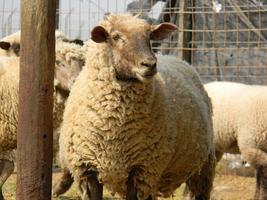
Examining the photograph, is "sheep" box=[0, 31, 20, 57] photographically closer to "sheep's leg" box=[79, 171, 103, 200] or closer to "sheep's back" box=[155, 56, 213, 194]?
"sheep's back" box=[155, 56, 213, 194]

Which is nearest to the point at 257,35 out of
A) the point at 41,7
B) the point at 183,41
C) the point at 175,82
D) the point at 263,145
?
the point at 183,41

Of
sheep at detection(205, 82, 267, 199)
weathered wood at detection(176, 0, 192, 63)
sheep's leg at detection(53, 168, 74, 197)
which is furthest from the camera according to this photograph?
weathered wood at detection(176, 0, 192, 63)

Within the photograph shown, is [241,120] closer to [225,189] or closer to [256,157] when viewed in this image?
[256,157]

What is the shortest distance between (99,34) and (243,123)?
5.34 m

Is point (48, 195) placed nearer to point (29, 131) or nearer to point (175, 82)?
point (29, 131)

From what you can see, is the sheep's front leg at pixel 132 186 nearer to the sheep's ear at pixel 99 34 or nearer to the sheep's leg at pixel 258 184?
the sheep's ear at pixel 99 34

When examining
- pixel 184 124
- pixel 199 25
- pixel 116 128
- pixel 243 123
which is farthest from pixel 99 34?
pixel 199 25

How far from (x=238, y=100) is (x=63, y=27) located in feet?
10.5

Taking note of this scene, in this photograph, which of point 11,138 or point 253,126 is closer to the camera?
point 11,138

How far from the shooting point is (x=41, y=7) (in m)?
4.20

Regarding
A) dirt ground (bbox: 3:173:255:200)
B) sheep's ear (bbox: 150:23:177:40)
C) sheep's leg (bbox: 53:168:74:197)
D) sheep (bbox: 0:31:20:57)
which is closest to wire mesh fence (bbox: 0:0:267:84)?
dirt ground (bbox: 3:173:255:200)

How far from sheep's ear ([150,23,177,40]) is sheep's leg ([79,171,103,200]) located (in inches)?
41.6

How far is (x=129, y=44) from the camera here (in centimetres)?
461

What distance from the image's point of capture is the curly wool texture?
9438 mm
